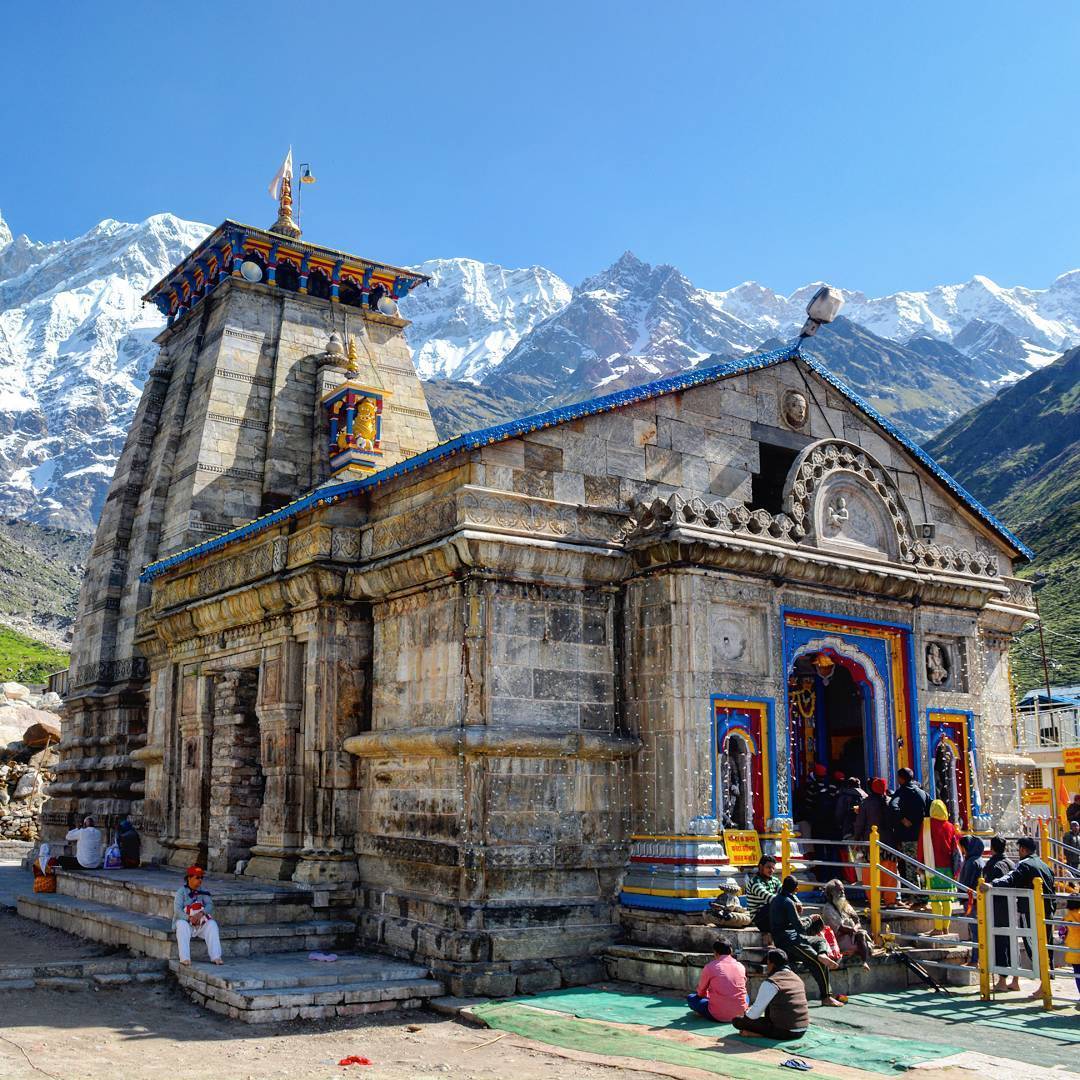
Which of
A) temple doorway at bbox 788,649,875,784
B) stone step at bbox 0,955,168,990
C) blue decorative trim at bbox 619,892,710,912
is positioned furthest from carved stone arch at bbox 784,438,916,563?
stone step at bbox 0,955,168,990

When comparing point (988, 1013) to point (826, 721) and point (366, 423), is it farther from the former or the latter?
point (366, 423)

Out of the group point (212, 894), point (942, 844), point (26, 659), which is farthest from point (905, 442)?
point (26, 659)

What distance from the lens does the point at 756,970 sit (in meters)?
11.1

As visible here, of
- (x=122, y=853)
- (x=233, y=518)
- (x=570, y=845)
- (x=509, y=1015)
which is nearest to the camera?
(x=509, y=1015)

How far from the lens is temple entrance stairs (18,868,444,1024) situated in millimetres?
10727

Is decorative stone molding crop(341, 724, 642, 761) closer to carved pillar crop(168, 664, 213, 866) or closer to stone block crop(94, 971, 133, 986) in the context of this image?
stone block crop(94, 971, 133, 986)

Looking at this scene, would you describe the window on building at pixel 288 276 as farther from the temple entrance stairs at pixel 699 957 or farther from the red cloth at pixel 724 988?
the red cloth at pixel 724 988

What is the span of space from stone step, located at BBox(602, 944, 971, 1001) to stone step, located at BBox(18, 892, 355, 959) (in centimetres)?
309

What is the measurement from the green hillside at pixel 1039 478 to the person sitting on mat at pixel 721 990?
37.8 metres

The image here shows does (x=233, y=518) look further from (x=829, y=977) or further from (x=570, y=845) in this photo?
(x=829, y=977)

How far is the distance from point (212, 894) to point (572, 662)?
4.63 m

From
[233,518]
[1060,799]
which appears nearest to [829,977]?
[233,518]

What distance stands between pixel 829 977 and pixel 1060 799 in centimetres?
2025

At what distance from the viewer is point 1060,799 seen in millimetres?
28922
